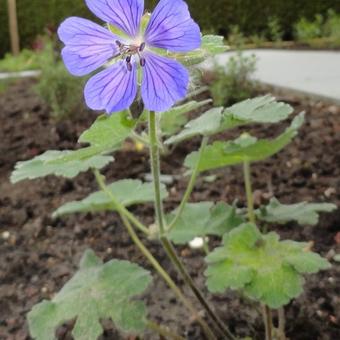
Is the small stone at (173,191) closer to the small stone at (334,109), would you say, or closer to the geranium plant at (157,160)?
the geranium plant at (157,160)

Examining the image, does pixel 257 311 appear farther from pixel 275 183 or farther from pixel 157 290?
pixel 275 183

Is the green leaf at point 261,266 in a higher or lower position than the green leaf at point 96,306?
higher

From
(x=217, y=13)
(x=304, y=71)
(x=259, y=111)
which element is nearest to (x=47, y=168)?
(x=259, y=111)

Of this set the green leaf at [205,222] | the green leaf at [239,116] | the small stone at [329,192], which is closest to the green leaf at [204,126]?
the green leaf at [239,116]

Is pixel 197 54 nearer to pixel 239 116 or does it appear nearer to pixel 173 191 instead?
pixel 239 116

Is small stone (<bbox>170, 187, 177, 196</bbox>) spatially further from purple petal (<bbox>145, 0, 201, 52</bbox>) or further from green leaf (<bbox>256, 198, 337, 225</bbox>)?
purple petal (<bbox>145, 0, 201, 52</bbox>)

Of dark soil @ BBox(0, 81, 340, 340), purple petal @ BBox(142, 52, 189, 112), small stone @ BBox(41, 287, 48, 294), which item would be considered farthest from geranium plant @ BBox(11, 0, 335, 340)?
small stone @ BBox(41, 287, 48, 294)
